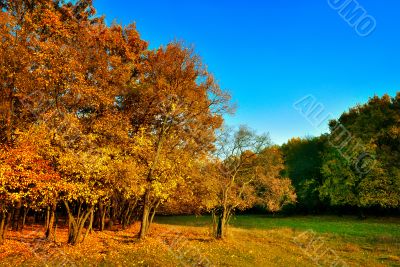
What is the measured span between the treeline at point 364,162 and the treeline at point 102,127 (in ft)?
103

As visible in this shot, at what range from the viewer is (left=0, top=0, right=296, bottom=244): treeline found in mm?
20719

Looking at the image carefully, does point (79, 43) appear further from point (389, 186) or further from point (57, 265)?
point (389, 186)

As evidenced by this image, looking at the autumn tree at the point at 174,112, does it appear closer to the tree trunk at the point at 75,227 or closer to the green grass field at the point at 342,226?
the tree trunk at the point at 75,227

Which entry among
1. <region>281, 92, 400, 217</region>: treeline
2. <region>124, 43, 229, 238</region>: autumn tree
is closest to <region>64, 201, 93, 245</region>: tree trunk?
<region>124, 43, 229, 238</region>: autumn tree

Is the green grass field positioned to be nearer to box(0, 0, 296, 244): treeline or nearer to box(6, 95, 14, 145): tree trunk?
box(0, 0, 296, 244): treeline

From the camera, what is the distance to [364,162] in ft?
197

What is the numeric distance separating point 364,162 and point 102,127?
5079 cm

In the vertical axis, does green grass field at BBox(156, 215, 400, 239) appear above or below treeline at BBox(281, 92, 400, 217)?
below

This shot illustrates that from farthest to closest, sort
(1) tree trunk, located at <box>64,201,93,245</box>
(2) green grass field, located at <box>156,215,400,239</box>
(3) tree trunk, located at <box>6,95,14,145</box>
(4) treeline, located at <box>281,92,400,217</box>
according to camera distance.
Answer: (4) treeline, located at <box>281,92,400,217</box>
(2) green grass field, located at <box>156,215,400,239</box>
(1) tree trunk, located at <box>64,201,93,245</box>
(3) tree trunk, located at <box>6,95,14,145</box>

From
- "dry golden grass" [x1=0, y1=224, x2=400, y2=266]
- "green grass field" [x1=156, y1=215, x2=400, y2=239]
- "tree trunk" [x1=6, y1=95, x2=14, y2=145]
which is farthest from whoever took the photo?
"green grass field" [x1=156, y1=215, x2=400, y2=239]

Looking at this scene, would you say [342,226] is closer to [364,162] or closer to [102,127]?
[364,162]

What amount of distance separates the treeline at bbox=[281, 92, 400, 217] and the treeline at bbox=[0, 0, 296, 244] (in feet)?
103

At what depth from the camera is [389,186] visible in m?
56.9

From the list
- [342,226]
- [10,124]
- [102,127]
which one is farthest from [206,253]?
[342,226]
